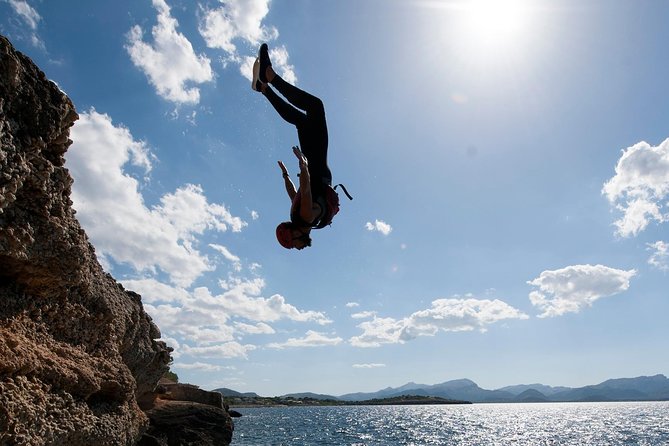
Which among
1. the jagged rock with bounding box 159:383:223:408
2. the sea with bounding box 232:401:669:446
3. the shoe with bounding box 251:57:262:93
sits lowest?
the sea with bounding box 232:401:669:446

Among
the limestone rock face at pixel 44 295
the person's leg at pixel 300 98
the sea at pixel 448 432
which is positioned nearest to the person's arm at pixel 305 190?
the person's leg at pixel 300 98

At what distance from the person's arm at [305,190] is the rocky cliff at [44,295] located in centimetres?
320

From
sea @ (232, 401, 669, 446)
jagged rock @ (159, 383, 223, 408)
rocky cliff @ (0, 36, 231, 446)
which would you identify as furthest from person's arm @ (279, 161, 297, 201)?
sea @ (232, 401, 669, 446)

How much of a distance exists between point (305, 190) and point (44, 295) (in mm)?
4038

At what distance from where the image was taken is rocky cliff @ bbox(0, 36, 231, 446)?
512 cm

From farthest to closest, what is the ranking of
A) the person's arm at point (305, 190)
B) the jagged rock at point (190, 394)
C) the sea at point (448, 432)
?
1. the sea at point (448, 432)
2. the jagged rock at point (190, 394)
3. the person's arm at point (305, 190)

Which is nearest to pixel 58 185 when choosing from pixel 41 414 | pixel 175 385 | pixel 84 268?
pixel 84 268

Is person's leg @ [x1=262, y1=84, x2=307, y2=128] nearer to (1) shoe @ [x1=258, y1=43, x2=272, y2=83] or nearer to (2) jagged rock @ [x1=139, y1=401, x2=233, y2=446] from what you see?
(1) shoe @ [x1=258, y1=43, x2=272, y2=83]

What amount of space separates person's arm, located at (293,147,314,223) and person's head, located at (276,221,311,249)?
28cm

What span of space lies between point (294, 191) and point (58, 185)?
10.9ft

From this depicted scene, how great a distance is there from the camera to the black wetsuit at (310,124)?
21.2 ft

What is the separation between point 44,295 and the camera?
20.6 ft

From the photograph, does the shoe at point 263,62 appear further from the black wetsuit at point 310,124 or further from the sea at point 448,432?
the sea at point 448,432

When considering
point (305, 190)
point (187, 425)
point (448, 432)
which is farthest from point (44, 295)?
point (448, 432)
